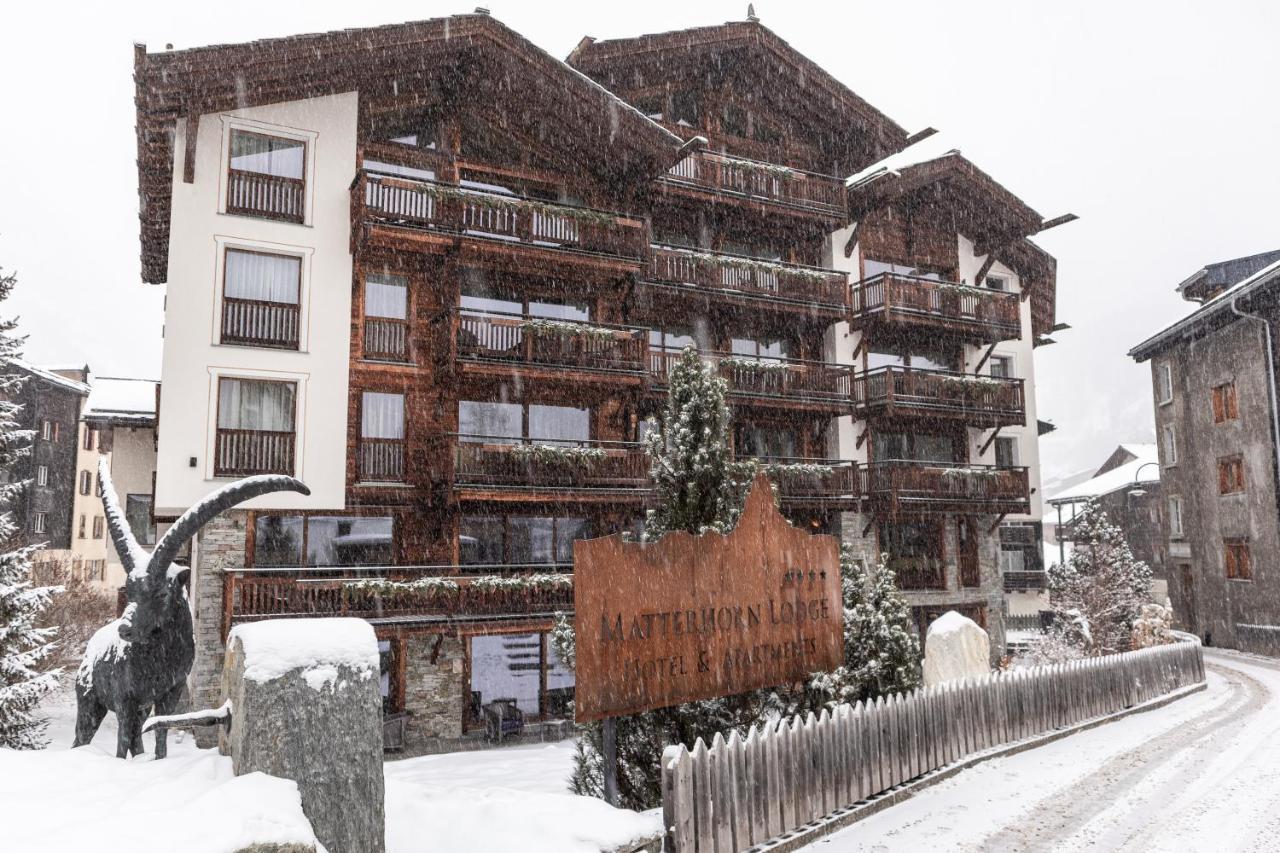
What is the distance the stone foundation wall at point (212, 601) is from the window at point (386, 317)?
17.0 ft

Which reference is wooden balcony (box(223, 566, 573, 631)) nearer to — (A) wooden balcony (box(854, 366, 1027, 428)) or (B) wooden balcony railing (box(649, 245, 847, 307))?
(B) wooden balcony railing (box(649, 245, 847, 307))

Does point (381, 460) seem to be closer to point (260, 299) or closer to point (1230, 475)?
point (260, 299)

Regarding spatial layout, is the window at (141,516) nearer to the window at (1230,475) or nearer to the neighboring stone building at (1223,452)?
the neighboring stone building at (1223,452)

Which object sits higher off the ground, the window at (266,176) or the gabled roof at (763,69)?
the gabled roof at (763,69)

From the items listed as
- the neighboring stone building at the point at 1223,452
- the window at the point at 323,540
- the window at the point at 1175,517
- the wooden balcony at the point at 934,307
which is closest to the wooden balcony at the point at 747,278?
the wooden balcony at the point at 934,307

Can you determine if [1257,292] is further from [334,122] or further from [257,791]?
[257,791]

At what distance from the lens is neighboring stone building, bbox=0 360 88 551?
47875 mm

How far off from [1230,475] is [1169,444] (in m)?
5.55

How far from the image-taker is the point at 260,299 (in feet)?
70.6

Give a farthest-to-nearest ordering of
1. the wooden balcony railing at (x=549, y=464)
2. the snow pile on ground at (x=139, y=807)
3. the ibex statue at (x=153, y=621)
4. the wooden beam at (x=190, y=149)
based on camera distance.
A: the wooden balcony railing at (x=549, y=464) → the wooden beam at (x=190, y=149) → the ibex statue at (x=153, y=621) → the snow pile on ground at (x=139, y=807)

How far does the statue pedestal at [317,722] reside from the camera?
6.17 m

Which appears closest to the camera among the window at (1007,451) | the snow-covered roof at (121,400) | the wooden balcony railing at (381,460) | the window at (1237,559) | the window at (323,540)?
the window at (323,540)

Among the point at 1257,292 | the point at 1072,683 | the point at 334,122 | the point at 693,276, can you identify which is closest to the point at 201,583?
the point at 334,122

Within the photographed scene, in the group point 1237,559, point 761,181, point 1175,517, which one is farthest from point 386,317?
point 1175,517
